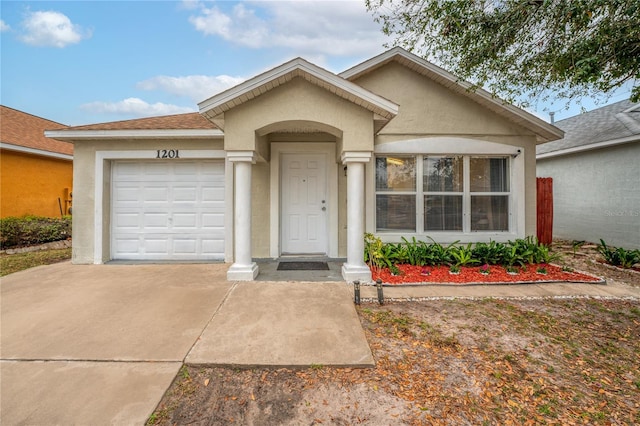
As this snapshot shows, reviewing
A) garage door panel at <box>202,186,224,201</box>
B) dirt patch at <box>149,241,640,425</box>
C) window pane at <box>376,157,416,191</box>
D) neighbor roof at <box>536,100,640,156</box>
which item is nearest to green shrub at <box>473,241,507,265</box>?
window pane at <box>376,157,416,191</box>

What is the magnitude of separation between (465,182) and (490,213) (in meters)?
1.00

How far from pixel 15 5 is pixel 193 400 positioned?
13805 millimetres

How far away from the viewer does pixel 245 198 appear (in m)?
4.93

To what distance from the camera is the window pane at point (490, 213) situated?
6699 millimetres

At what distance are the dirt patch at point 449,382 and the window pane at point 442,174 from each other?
11.9 feet

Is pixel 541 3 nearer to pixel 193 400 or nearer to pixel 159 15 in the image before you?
pixel 193 400

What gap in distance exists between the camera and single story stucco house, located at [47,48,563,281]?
636cm

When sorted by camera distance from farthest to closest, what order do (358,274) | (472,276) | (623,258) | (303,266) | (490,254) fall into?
(623,258) → (490,254) → (303,266) → (472,276) → (358,274)

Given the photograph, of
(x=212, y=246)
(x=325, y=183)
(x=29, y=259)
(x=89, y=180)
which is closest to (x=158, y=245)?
(x=212, y=246)

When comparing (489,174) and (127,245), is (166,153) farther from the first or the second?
(489,174)

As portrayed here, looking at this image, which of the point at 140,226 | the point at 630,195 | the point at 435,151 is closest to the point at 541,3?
the point at 435,151

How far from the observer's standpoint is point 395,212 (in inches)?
261

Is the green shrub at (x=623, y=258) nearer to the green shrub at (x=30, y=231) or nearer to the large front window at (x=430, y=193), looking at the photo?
the large front window at (x=430, y=193)

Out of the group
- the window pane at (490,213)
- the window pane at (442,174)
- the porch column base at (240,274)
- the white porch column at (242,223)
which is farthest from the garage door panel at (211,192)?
the window pane at (490,213)
